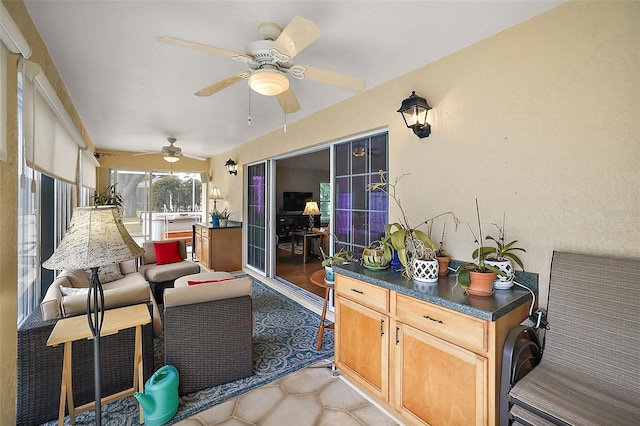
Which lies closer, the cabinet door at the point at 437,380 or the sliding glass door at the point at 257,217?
the cabinet door at the point at 437,380

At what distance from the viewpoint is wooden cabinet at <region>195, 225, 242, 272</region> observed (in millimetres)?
5617

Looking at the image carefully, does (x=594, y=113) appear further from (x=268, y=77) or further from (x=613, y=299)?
(x=268, y=77)

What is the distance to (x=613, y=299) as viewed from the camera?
1408 millimetres

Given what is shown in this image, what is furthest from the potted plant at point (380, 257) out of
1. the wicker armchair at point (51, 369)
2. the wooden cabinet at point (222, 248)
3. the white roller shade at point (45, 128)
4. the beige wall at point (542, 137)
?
the wooden cabinet at point (222, 248)

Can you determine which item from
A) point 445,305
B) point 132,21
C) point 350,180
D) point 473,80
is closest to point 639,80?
point 473,80

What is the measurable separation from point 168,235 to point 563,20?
8711 millimetres

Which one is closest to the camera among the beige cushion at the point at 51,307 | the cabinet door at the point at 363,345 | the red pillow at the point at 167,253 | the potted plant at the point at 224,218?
the beige cushion at the point at 51,307

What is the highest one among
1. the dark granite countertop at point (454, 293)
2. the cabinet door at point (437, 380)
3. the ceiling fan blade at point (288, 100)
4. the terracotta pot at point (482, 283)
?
the ceiling fan blade at point (288, 100)

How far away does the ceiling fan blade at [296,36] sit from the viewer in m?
1.43

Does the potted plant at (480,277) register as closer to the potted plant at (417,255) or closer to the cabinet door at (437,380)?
the potted plant at (417,255)

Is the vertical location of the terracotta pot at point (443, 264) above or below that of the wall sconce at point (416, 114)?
below

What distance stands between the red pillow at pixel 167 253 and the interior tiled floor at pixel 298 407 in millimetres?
2932

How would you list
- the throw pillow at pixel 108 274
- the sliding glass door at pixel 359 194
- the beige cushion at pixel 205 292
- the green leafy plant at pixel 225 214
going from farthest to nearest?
1. the green leafy plant at pixel 225 214
2. the throw pillow at pixel 108 274
3. the sliding glass door at pixel 359 194
4. the beige cushion at pixel 205 292

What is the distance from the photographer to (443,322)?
5.40ft
